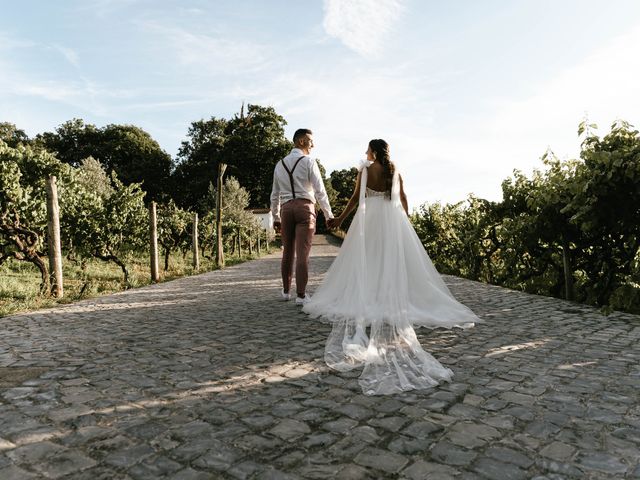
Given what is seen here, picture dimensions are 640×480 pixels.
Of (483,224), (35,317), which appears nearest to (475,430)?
(35,317)

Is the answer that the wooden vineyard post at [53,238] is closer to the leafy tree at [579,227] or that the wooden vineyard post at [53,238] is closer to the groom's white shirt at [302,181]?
the groom's white shirt at [302,181]

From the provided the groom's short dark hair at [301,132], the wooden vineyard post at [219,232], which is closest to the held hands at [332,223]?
the groom's short dark hair at [301,132]

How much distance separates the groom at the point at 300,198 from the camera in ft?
20.4

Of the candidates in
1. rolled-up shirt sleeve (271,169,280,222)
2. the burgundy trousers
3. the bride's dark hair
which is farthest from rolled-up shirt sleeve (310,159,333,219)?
the bride's dark hair

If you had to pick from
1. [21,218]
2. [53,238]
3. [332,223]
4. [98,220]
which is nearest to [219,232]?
[98,220]

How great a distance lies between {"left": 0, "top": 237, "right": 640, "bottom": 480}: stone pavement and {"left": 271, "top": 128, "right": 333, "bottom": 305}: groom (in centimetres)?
165

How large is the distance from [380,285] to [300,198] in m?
1.93

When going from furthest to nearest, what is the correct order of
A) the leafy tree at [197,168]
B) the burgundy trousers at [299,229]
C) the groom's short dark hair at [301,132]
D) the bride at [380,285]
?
the leafy tree at [197,168], the groom's short dark hair at [301,132], the burgundy trousers at [299,229], the bride at [380,285]

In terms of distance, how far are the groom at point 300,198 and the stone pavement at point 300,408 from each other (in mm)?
1650

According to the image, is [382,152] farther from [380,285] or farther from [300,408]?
[300,408]

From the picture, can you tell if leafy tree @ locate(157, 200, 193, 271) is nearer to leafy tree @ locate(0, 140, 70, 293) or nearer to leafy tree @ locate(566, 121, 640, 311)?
leafy tree @ locate(0, 140, 70, 293)

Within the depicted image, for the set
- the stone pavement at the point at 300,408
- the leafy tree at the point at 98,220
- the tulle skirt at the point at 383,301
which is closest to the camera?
the stone pavement at the point at 300,408

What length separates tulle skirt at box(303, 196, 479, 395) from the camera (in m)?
3.52

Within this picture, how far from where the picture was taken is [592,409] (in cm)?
259
